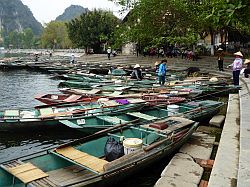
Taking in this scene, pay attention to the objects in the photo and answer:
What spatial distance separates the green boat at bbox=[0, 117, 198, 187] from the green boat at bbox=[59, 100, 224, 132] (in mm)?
1091

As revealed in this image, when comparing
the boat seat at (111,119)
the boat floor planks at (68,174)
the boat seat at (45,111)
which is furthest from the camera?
the boat seat at (45,111)

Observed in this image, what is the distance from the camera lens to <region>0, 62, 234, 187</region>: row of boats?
6.17 m

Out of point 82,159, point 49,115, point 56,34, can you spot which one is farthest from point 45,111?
point 56,34

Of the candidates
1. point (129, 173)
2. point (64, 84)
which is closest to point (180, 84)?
point (64, 84)

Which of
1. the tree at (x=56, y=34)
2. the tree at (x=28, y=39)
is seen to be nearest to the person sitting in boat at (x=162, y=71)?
the tree at (x=56, y=34)

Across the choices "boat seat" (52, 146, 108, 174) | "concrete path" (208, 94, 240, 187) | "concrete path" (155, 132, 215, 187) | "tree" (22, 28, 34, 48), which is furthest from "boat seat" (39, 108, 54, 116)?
"tree" (22, 28, 34, 48)

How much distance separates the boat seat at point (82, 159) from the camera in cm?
633

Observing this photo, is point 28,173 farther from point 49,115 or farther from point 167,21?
point 167,21

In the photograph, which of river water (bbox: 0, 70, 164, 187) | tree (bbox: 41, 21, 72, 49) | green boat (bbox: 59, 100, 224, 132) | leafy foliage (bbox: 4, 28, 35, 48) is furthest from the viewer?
leafy foliage (bbox: 4, 28, 35, 48)

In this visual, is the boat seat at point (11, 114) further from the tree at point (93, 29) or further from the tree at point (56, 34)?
the tree at point (56, 34)

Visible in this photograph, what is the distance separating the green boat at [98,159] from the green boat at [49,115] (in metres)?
2.48

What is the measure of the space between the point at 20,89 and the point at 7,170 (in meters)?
19.0

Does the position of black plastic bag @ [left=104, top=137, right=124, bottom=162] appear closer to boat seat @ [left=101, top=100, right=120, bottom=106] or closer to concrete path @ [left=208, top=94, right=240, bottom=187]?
concrete path @ [left=208, top=94, right=240, bottom=187]

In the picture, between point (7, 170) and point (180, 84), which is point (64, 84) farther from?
point (7, 170)
